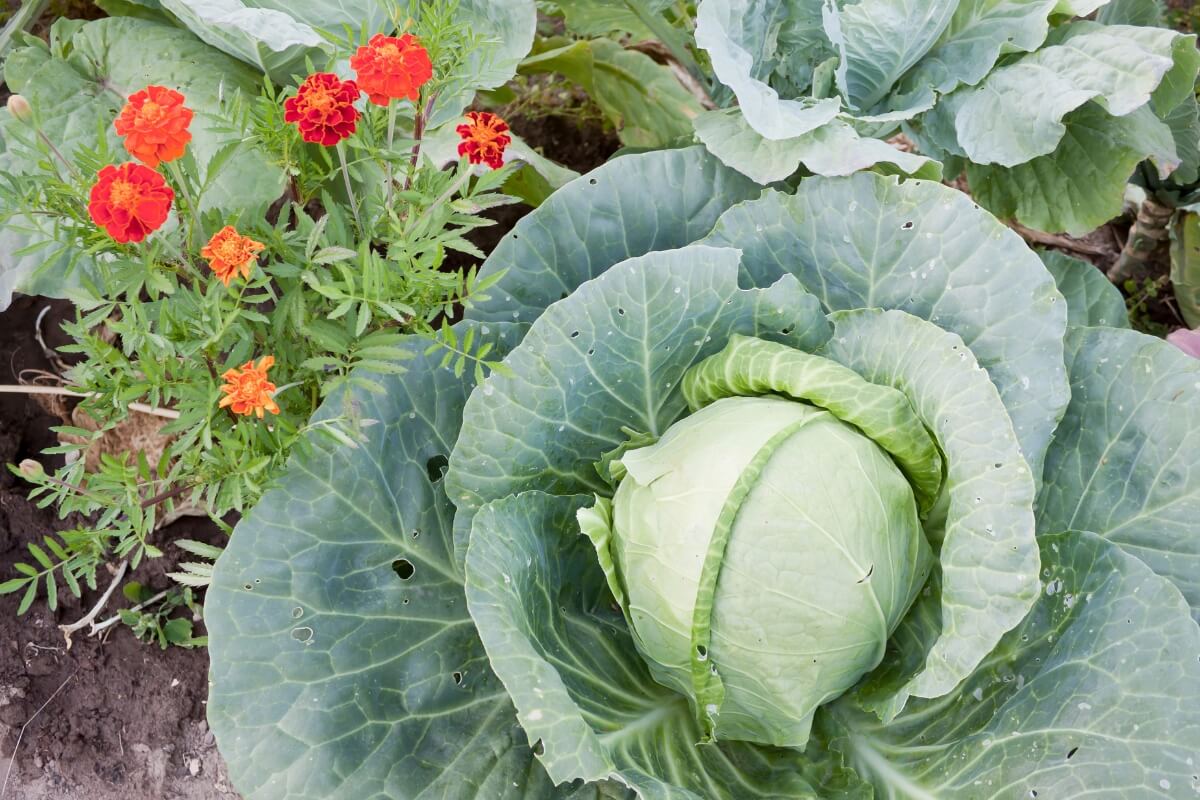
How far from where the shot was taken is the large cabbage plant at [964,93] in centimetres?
210

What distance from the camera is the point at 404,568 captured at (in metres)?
1.96

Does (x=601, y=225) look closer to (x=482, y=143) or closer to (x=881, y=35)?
(x=482, y=143)

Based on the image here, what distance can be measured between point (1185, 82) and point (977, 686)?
151 centimetres

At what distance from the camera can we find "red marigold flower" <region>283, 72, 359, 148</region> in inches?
59.6

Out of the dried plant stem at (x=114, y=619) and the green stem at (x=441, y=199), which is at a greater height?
the green stem at (x=441, y=199)

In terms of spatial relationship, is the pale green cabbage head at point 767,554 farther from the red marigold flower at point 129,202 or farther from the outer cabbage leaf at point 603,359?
the red marigold flower at point 129,202

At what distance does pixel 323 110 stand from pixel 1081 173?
1.99m

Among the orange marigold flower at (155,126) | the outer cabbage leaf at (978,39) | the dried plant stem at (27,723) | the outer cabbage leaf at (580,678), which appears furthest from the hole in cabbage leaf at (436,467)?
the outer cabbage leaf at (978,39)

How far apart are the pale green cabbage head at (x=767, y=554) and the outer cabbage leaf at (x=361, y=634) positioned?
41 cm

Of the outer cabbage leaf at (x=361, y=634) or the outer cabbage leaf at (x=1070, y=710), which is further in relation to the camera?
the outer cabbage leaf at (x=361, y=634)

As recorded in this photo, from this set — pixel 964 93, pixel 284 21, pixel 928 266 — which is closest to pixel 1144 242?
pixel 964 93

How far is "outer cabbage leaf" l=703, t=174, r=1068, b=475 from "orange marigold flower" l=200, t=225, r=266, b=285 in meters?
0.92

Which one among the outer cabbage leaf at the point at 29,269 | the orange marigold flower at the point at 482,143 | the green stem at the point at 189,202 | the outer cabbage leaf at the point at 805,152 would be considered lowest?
the outer cabbage leaf at the point at 29,269

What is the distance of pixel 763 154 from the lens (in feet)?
6.98
